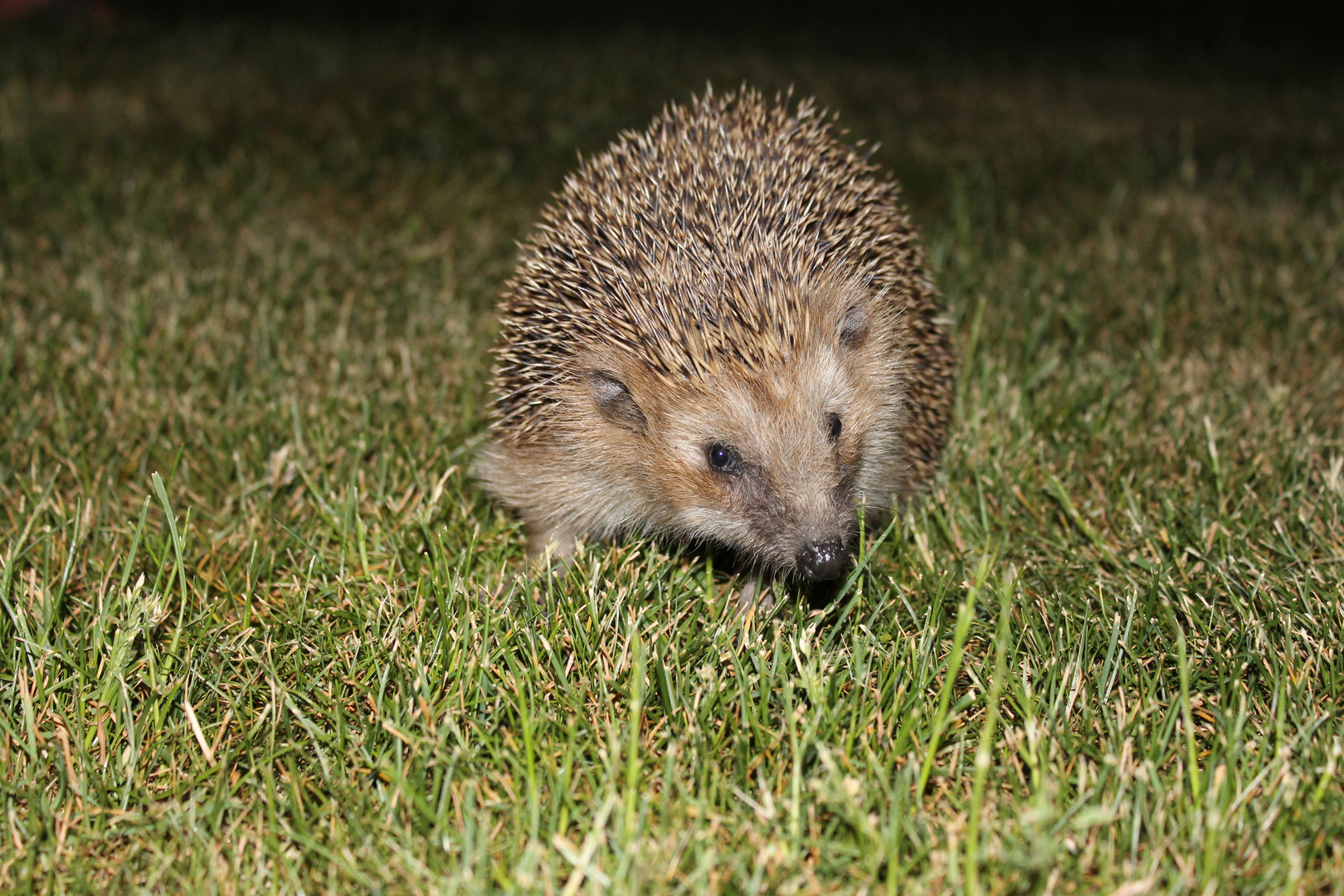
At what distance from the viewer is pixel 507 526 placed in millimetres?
2875

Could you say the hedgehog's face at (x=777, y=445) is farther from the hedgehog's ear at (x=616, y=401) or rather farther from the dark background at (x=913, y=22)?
the dark background at (x=913, y=22)

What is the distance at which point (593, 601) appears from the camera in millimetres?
2281

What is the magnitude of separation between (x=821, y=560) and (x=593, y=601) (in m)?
0.48

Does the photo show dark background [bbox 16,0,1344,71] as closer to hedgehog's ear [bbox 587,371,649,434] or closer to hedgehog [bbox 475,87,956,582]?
hedgehog [bbox 475,87,956,582]

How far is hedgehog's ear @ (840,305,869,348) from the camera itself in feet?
8.39

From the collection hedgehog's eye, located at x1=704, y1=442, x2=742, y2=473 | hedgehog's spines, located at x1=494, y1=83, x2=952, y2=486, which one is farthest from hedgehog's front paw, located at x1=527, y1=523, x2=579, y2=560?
hedgehog's eye, located at x1=704, y1=442, x2=742, y2=473

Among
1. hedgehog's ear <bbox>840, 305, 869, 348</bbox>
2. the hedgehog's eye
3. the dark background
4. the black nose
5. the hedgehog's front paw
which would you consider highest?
the dark background

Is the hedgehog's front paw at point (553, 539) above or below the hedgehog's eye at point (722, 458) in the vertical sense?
below

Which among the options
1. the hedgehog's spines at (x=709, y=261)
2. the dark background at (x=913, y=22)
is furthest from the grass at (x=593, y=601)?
the dark background at (x=913, y=22)

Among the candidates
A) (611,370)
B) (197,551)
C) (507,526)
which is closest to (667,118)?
(611,370)

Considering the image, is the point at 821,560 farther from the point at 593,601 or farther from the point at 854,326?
the point at 854,326

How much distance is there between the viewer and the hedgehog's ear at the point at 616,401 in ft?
8.39

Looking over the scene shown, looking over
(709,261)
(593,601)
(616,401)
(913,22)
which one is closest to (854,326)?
(709,261)

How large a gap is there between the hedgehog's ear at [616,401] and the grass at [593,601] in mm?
327
